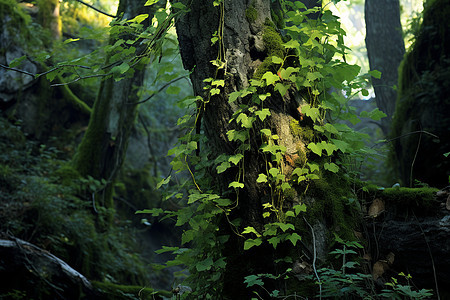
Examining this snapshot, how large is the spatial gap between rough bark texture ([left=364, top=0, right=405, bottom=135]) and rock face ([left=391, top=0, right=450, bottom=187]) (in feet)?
4.76

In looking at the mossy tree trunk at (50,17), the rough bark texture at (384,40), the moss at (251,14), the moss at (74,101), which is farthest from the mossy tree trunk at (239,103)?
the mossy tree trunk at (50,17)

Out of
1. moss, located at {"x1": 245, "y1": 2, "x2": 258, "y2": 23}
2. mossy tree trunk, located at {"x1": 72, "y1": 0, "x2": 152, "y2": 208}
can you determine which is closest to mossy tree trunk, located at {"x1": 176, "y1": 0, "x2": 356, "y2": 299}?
moss, located at {"x1": 245, "y1": 2, "x2": 258, "y2": 23}

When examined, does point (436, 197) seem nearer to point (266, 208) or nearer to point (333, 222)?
point (333, 222)

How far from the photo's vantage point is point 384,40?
839 cm

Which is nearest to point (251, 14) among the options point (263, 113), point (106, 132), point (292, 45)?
point (292, 45)

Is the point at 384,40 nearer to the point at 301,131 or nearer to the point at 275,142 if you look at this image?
the point at 301,131

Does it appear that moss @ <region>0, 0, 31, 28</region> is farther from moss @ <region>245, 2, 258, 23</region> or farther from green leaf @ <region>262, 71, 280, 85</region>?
green leaf @ <region>262, 71, 280, 85</region>

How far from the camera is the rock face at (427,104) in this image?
→ 5492 millimetres

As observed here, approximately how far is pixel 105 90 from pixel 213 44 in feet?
17.1

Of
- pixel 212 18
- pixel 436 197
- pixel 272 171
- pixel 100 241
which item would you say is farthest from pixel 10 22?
pixel 436 197

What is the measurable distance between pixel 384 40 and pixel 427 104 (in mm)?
3067

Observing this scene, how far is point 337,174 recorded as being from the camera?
279cm

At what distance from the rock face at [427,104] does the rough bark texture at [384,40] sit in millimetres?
1452

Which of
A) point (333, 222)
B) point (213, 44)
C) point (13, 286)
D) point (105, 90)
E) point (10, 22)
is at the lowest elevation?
point (13, 286)
